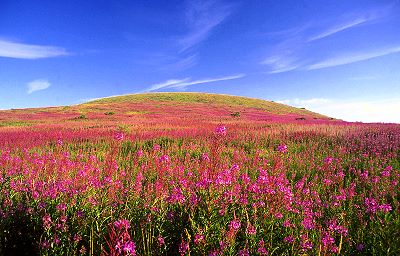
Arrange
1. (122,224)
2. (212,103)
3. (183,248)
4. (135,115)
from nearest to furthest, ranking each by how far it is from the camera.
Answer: (122,224)
(183,248)
(135,115)
(212,103)

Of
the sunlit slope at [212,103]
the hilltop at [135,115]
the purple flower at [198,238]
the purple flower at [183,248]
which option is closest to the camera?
the purple flower at [183,248]

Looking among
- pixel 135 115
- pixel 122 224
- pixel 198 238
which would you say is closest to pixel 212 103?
pixel 135 115

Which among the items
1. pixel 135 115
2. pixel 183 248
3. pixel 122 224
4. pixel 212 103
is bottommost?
pixel 183 248

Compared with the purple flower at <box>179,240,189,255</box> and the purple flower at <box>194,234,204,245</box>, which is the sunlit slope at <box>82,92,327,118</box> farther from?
the purple flower at <box>179,240,189,255</box>

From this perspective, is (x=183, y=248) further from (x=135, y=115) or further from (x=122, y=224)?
(x=135, y=115)

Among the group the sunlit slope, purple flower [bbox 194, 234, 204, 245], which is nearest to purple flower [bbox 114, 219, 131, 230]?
purple flower [bbox 194, 234, 204, 245]

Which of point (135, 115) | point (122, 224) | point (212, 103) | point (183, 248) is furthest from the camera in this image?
point (212, 103)

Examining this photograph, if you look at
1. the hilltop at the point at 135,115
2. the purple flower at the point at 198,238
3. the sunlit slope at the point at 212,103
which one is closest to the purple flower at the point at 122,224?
the purple flower at the point at 198,238

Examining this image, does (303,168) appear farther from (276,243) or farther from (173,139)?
(173,139)

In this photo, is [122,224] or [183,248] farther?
[183,248]

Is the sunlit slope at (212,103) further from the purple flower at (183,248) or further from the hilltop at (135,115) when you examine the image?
the purple flower at (183,248)

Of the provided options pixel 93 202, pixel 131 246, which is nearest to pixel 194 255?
pixel 131 246

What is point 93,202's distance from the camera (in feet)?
9.92

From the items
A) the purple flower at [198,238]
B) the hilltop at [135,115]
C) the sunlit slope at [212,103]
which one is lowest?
the purple flower at [198,238]
